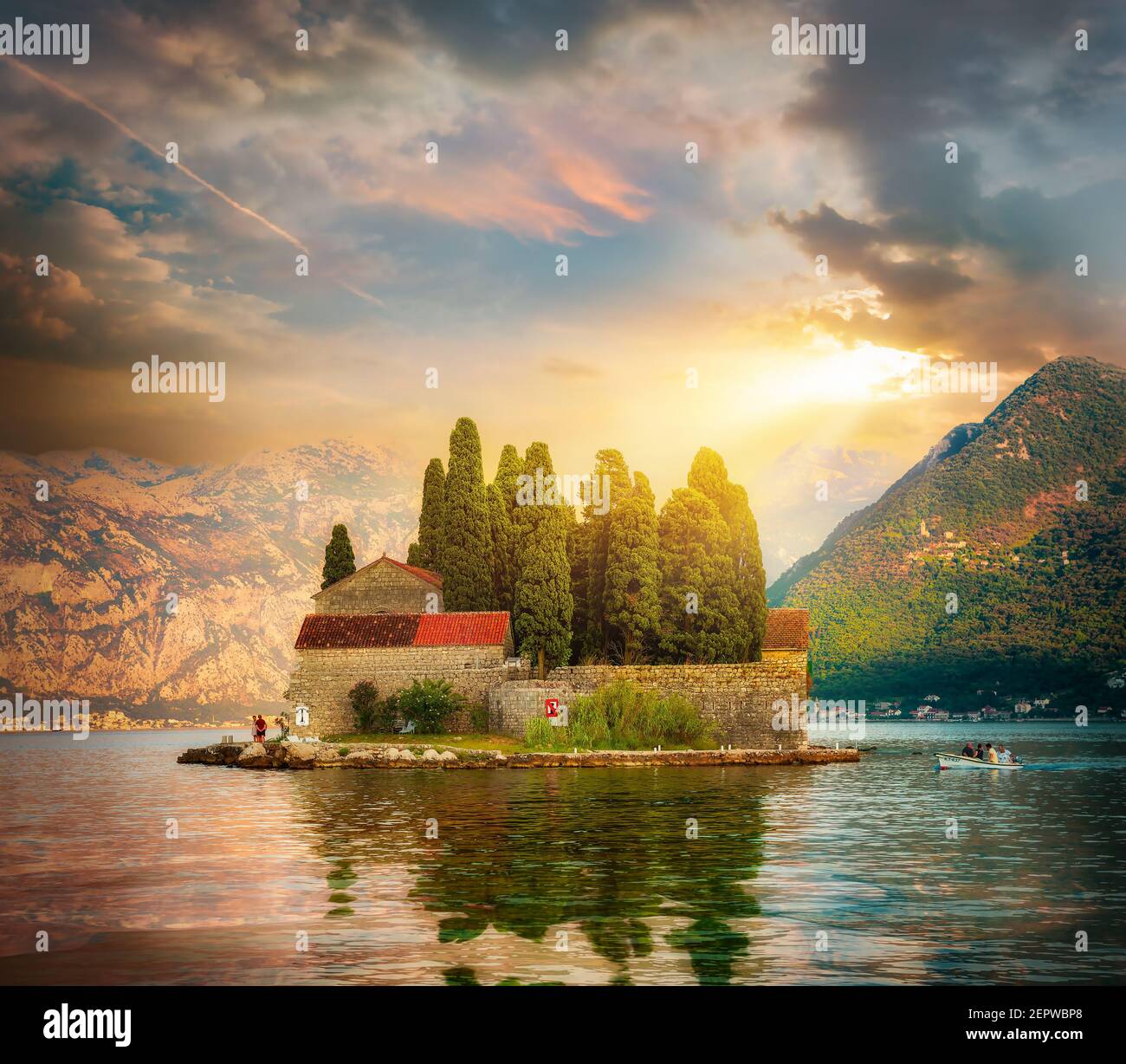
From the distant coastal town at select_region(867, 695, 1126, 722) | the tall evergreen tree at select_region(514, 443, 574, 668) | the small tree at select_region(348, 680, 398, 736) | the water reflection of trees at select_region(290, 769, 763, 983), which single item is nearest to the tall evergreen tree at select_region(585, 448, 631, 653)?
the tall evergreen tree at select_region(514, 443, 574, 668)

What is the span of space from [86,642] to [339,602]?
14556 cm

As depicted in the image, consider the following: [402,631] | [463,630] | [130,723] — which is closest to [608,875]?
[463,630]

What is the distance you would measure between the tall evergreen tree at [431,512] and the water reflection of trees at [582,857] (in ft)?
90.9

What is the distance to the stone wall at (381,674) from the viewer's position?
55.1m

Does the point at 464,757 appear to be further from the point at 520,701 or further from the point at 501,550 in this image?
the point at 501,550

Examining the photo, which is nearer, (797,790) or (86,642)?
(797,790)

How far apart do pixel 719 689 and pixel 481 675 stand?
11.4 metres

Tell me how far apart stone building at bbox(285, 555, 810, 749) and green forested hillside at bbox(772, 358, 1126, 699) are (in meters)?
63.8

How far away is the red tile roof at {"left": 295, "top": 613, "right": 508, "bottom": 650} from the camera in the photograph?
55406 millimetres

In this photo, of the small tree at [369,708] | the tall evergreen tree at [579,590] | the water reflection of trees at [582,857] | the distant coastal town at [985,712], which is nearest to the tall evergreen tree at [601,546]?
the tall evergreen tree at [579,590]

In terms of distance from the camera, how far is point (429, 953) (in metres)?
13.4

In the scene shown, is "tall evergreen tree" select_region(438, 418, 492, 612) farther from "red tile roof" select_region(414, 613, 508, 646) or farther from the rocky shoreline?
the rocky shoreline

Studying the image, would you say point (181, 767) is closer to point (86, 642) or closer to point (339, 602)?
point (339, 602)
